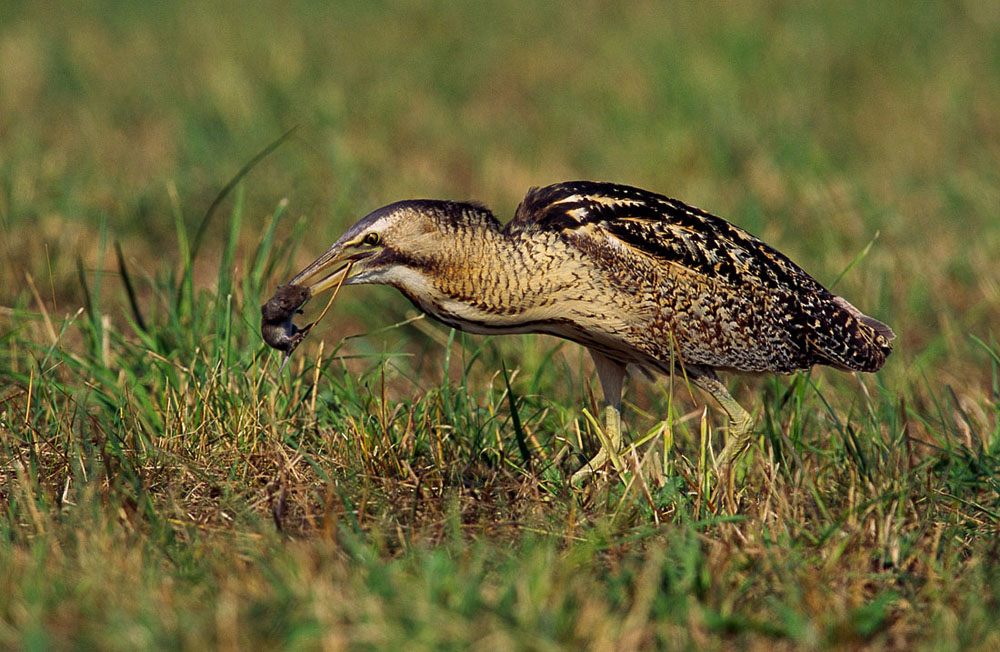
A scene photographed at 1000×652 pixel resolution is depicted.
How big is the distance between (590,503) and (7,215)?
378 centimetres

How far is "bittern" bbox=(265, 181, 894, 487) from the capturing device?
3.92 m

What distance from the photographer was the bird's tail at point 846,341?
4480mm

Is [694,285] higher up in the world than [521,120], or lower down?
lower down

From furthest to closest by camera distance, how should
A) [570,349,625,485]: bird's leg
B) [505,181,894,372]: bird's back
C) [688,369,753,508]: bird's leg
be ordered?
[570,349,625,485]: bird's leg
[688,369,753,508]: bird's leg
[505,181,894,372]: bird's back

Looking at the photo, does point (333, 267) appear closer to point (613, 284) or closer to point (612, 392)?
point (613, 284)

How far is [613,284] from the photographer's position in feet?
13.3

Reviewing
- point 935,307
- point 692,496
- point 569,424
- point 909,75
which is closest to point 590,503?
point 692,496

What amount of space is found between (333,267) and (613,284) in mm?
845

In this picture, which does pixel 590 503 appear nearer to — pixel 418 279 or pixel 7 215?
pixel 418 279

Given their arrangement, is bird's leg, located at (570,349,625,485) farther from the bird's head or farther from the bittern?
the bird's head

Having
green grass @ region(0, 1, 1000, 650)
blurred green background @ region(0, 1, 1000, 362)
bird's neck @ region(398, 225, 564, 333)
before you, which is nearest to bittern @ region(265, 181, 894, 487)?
bird's neck @ region(398, 225, 564, 333)

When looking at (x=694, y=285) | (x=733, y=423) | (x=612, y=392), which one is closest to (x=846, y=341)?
(x=733, y=423)

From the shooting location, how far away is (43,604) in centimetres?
299

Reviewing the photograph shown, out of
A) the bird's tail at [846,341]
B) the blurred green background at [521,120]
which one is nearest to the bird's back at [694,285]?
the bird's tail at [846,341]
